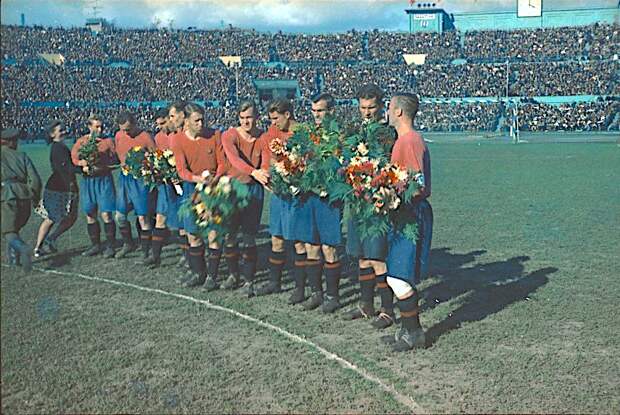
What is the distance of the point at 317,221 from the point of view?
646 cm

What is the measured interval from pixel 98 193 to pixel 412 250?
16.7ft

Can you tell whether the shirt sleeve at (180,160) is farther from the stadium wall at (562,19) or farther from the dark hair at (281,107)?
the stadium wall at (562,19)

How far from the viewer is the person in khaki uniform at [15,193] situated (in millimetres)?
2041

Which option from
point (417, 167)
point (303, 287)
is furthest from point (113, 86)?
point (417, 167)

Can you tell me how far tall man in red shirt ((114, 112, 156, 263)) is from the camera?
8.53 metres

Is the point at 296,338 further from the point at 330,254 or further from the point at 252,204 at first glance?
the point at 252,204

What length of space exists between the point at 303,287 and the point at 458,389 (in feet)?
8.56

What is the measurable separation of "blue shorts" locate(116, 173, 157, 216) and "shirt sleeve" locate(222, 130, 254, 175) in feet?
7.12

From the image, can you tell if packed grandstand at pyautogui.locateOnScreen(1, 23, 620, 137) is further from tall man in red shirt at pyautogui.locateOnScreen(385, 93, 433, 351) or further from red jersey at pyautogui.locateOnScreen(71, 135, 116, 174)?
tall man in red shirt at pyautogui.locateOnScreen(385, 93, 433, 351)

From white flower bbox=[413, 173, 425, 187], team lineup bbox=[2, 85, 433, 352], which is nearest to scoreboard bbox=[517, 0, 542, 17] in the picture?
team lineup bbox=[2, 85, 433, 352]

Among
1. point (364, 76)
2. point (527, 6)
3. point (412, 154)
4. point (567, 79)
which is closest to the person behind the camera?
point (412, 154)

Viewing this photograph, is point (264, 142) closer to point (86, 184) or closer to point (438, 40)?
point (86, 184)

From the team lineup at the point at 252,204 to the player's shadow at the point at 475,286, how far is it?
54 cm

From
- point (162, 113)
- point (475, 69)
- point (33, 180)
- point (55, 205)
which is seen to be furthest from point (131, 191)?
point (475, 69)
